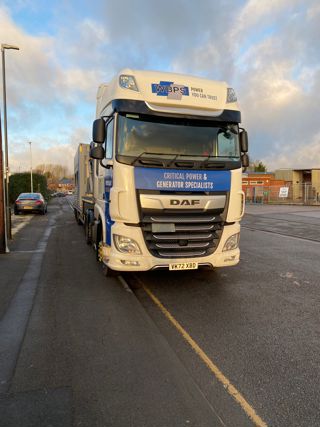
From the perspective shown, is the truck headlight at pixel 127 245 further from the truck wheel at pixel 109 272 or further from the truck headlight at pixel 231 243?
the truck headlight at pixel 231 243

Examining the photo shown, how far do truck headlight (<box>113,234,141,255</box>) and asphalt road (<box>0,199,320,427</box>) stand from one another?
78cm

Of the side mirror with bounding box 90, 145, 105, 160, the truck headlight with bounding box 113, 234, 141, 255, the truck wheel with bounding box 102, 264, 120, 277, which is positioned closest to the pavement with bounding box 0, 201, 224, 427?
the truck wheel with bounding box 102, 264, 120, 277

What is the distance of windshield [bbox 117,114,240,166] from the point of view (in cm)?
568

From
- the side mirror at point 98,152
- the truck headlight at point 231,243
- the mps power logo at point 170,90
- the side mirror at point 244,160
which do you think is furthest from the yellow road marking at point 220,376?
the mps power logo at point 170,90

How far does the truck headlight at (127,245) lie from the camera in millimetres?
5605

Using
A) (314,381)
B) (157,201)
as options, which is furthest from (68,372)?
(157,201)

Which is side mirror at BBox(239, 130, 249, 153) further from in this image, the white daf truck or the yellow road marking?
the yellow road marking

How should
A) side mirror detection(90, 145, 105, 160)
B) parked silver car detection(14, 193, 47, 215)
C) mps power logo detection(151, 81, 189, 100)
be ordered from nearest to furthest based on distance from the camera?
mps power logo detection(151, 81, 189, 100) → side mirror detection(90, 145, 105, 160) → parked silver car detection(14, 193, 47, 215)

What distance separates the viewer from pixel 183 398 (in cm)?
308

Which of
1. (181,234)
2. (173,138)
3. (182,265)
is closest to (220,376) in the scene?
(182,265)

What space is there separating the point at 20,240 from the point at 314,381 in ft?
36.2

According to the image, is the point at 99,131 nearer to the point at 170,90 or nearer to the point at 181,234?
the point at 170,90

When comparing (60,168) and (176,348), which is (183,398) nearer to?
(176,348)

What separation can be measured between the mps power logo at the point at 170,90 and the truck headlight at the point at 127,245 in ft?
7.60
